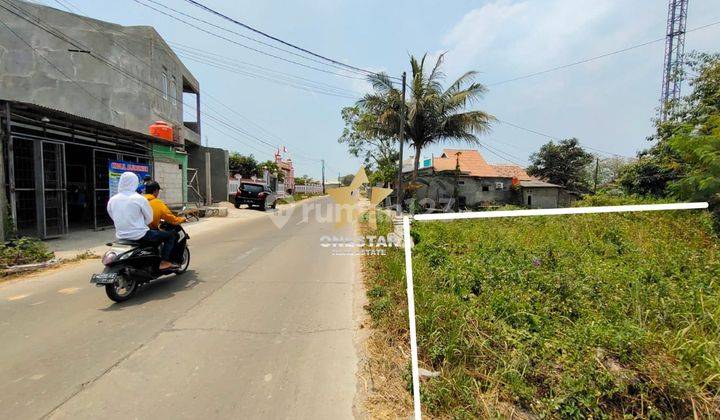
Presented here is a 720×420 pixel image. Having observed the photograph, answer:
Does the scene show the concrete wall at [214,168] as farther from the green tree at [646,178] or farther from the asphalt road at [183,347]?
the green tree at [646,178]

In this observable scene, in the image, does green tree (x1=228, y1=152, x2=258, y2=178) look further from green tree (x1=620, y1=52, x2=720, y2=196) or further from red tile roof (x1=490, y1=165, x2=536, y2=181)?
green tree (x1=620, y1=52, x2=720, y2=196)

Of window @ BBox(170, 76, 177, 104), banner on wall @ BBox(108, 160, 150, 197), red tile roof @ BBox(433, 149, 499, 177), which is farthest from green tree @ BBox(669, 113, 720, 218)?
window @ BBox(170, 76, 177, 104)

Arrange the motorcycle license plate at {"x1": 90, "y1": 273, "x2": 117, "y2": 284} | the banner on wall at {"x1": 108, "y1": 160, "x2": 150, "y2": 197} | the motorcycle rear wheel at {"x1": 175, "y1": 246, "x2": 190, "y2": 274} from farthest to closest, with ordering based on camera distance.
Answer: the banner on wall at {"x1": 108, "y1": 160, "x2": 150, "y2": 197}
the motorcycle rear wheel at {"x1": 175, "y1": 246, "x2": 190, "y2": 274}
the motorcycle license plate at {"x1": 90, "y1": 273, "x2": 117, "y2": 284}

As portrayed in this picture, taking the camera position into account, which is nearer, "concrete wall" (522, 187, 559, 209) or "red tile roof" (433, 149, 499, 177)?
"red tile roof" (433, 149, 499, 177)

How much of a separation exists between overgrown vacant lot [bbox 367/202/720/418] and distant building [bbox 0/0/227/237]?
10.3 meters

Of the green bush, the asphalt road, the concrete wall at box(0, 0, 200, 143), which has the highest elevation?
the concrete wall at box(0, 0, 200, 143)

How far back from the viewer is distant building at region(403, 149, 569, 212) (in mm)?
23125

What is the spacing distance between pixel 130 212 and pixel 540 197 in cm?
2774

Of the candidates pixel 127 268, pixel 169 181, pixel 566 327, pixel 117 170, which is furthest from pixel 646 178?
pixel 169 181

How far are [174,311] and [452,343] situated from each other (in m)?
3.51

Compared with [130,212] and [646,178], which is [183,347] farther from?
[646,178]

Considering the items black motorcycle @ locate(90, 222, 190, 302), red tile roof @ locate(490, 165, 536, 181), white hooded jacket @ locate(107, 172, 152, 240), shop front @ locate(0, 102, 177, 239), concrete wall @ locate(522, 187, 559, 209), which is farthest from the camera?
red tile roof @ locate(490, 165, 536, 181)

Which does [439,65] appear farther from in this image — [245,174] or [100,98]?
[245,174]

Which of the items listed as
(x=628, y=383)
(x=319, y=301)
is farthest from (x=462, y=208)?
(x=628, y=383)
